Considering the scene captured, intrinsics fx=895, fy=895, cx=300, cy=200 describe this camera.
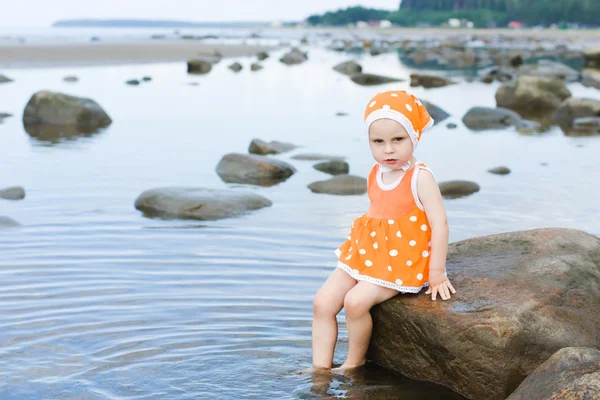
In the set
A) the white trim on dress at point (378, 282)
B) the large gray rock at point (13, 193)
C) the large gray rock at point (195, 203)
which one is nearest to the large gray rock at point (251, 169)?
the large gray rock at point (195, 203)

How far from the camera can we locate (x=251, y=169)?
35.1 feet

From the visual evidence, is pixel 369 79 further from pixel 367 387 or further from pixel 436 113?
pixel 367 387

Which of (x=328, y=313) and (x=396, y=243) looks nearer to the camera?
(x=396, y=243)

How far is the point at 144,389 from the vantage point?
14.7 feet

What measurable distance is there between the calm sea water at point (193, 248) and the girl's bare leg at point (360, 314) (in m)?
0.12

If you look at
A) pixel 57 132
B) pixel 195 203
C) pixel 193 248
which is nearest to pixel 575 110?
pixel 57 132

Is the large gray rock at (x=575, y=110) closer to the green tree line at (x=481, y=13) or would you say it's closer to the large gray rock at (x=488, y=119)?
the large gray rock at (x=488, y=119)

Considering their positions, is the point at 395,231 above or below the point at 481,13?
below

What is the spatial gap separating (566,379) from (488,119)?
1334 cm

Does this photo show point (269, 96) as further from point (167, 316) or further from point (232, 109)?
point (167, 316)

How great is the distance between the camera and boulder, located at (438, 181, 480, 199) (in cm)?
991

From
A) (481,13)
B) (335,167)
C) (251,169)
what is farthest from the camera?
(481,13)

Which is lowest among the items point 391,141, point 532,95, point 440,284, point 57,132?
point 57,132

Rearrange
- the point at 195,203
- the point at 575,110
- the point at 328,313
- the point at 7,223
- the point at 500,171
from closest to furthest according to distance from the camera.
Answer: the point at 328,313 < the point at 7,223 < the point at 195,203 < the point at 500,171 < the point at 575,110
